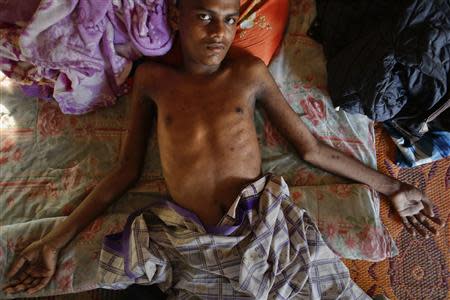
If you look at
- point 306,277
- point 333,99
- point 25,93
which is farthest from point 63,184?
point 333,99

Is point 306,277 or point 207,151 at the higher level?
point 207,151

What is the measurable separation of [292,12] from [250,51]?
24cm

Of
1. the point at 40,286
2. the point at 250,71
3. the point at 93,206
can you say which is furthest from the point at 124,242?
the point at 250,71

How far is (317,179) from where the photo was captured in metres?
1.28

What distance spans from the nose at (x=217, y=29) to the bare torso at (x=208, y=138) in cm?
17

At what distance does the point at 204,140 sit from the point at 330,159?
1.37ft

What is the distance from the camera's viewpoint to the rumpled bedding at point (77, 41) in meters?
1.10

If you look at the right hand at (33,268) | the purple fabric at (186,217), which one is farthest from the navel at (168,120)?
the right hand at (33,268)

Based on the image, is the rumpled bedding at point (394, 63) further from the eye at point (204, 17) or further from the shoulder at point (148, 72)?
the shoulder at point (148, 72)

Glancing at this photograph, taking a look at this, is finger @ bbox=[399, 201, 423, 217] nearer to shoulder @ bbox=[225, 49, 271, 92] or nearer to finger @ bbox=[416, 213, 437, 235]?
finger @ bbox=[416, 213, 437, 235]

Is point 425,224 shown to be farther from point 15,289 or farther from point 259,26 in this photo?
point 15,289

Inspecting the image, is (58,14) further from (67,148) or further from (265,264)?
(265,264)

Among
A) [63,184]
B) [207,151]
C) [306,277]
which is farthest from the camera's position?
[63,184]

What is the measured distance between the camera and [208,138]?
1168 mm
